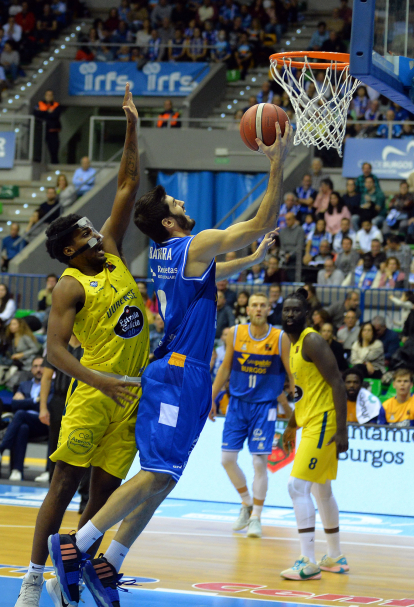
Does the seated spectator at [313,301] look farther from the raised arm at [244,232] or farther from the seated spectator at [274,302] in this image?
the raised arm at [244,232]

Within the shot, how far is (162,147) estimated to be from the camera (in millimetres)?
19797

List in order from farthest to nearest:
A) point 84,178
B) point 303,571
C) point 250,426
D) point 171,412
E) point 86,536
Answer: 1. point 84,178
2. point 250,426
3. point 303,571
4. point 171,412
5. point 86,536

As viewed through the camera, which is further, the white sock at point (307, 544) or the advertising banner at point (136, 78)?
the advertising banner at point (136, 78)

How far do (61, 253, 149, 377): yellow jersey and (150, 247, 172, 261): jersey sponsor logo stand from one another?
0.26 meters

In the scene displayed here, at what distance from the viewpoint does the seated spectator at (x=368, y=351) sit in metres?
12.4

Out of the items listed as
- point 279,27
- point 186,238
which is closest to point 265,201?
point 186,238

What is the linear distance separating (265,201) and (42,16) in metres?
21.3

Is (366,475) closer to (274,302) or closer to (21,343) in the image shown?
(274,302)

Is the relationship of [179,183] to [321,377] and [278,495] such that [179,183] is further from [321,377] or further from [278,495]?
[321,377]

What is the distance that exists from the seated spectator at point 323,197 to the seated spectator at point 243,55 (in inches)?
241

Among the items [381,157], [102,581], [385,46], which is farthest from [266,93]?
[102,581]

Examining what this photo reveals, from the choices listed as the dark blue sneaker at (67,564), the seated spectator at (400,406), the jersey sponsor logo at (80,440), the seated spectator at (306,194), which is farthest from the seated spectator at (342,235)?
the dark blue sneaker at (67,564)

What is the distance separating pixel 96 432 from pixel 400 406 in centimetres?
643

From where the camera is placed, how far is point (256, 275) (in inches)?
607
